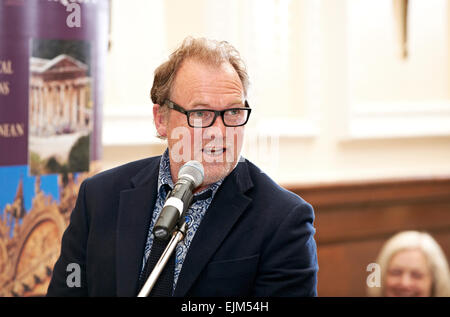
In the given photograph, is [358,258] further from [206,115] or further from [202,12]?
[206,115]

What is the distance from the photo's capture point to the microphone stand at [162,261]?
1379 millimetres

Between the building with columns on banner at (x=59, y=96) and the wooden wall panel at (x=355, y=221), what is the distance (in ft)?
5.60

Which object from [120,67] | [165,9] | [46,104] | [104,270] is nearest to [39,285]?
[46,104]

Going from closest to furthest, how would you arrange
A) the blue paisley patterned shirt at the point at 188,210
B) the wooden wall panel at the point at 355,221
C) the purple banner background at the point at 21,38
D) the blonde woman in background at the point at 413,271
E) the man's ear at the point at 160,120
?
the blue paisley patterned shirt at the point at 188,210 → the man's ear at the point at 160,120 → the purple banner background at the point at 21,38 → the blonde woman in background at the point at 413,271 → the wooden wall panel at the point at 355,221

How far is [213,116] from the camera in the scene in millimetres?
1869

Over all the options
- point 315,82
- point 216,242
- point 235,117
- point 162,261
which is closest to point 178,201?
point 162,261

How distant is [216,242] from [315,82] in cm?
255

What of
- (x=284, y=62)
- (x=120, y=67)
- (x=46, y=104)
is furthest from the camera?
(x=284, y=62)

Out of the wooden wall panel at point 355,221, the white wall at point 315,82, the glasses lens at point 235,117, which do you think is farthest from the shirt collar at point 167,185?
the wooden wall panel at point 355,221

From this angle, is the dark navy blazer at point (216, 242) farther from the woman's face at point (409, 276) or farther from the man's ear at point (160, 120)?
the woman's face at point (409, 276)

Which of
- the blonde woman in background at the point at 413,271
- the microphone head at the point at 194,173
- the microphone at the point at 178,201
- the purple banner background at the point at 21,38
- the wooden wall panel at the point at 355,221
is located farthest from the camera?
the wooden wall panel at the point at 355,221

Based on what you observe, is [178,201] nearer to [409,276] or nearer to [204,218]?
[204,218]

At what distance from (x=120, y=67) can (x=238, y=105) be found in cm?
181

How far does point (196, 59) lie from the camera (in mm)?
1917
